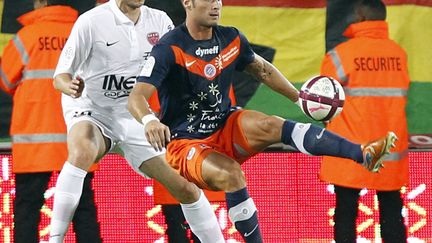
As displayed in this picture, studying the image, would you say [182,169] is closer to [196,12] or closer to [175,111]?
[175,111]

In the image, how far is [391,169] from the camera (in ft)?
32.1

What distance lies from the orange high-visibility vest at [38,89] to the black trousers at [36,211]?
0.33ft

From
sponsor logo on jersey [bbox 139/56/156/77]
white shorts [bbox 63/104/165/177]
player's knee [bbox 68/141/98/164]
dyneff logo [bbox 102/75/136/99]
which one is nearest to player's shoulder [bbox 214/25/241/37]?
sponsor logo on jersey [bbox 139/56/156/77]

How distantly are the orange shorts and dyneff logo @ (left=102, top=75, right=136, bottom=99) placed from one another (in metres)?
0.80

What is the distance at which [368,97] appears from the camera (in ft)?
31.9

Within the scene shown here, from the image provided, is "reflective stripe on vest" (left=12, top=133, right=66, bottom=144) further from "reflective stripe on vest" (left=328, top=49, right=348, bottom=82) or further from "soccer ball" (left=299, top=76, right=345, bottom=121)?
"soccer ball" (left=299, top=76, right=345, bottom=121)

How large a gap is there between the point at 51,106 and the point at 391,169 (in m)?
2.31

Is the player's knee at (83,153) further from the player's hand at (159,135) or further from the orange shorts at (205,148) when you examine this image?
the player's hand at (159,135)

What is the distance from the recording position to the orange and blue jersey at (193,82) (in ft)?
28.4

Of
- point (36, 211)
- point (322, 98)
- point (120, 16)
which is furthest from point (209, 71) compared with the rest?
point (36, 211)

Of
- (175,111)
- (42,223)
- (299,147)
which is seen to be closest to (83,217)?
(42,223)

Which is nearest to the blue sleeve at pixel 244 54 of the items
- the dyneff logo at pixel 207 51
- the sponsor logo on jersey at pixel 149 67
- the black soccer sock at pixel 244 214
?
the dyneff logo at pixel 207 51

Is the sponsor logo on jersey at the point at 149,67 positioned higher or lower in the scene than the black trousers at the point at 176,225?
higher

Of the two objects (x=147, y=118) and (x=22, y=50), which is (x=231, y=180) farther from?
(x=22, y=50)
